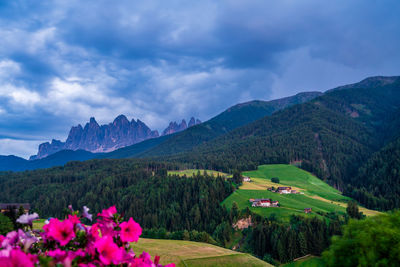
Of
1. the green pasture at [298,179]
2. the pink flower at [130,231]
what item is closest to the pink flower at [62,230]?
the pink flower at [130,231]

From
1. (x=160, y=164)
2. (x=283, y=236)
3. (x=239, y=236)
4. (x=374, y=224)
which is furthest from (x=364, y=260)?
(x=160, y=164)

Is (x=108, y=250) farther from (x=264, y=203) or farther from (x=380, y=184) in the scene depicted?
(x=380, y=184)

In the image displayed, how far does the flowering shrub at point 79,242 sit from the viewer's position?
331 centimetres

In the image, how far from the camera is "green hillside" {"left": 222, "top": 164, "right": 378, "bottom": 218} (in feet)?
324

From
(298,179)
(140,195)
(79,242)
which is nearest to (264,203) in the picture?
(298,179)

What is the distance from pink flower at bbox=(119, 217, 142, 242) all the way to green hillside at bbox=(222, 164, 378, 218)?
316 feet

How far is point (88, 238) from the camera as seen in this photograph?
3.74 meters

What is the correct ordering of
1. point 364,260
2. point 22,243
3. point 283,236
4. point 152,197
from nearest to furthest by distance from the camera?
point 22,243 < point 364,260 < point 283,236 < point 152,197

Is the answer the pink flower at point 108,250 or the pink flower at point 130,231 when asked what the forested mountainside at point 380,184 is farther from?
the pink flower at point 108,250

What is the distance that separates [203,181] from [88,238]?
137 meters

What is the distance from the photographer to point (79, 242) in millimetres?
3742

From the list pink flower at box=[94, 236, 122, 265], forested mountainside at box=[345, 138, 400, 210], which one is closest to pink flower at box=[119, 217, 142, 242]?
pink flower at box=[94, 236, 122, 265]

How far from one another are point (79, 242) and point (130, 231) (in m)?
0.74

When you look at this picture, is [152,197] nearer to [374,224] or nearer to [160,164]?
[160,164]
